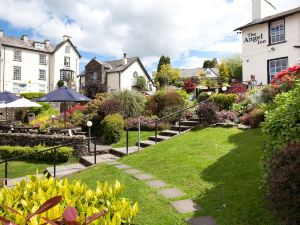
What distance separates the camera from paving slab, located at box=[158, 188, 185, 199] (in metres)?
6.53

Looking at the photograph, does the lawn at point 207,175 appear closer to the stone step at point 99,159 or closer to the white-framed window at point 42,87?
the stone step at point 99,159

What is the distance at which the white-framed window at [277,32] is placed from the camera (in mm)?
21516

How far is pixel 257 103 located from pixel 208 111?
2560mm

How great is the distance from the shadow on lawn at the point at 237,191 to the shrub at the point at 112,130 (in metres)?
6.75

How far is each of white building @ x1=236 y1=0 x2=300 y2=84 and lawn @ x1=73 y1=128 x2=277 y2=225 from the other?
11606mm

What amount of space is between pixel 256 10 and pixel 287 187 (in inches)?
911

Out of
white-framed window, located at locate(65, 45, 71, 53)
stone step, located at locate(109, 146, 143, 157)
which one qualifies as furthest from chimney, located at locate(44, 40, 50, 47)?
stone step, located at locate(109, 146, 143, 157)

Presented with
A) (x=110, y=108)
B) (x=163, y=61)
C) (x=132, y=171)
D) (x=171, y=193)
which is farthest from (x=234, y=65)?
(x=171, y=193)

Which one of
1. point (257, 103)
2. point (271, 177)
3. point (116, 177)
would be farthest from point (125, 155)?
point (271, 177)

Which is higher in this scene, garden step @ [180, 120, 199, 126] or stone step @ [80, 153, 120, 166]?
garden step @ [180, 120, 199, 126]

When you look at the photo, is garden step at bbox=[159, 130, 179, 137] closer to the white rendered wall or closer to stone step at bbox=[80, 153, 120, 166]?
stone step at bbox=[80, 153, 120, 166]

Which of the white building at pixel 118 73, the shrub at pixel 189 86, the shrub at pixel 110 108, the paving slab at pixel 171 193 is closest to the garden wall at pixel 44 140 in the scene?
the shrub at pixel 110 108

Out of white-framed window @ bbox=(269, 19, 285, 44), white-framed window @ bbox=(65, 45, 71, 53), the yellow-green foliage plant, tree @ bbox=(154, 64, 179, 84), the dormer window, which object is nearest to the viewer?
the yellow-green foliage plant

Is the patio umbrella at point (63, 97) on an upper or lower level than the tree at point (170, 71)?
lower
